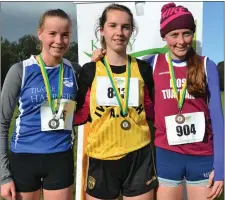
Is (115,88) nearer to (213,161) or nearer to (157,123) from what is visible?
(157,123)

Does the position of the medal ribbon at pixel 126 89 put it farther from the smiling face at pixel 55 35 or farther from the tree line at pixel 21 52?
the tree line at pixel 21 52

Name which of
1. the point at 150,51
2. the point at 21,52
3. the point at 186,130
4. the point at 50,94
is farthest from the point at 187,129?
the point at 21,52

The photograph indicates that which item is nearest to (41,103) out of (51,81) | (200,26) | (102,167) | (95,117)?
(51,81)

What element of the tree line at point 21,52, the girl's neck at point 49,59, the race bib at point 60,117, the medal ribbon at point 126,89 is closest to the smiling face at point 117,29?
the medal ribbon at point 126,89

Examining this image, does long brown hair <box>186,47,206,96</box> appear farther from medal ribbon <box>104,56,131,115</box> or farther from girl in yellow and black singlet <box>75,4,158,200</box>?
medal ribbon <box>104,56,131,115</box>

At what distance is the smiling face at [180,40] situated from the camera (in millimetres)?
2375

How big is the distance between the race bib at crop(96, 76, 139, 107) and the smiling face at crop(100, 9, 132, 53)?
22 cm

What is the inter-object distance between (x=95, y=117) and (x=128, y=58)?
48 cm

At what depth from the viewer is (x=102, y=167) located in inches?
92.7

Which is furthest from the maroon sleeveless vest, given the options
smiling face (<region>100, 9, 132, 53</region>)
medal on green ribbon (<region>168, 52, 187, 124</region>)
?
smiling face (<region>100, 9, 132, 53</region>)

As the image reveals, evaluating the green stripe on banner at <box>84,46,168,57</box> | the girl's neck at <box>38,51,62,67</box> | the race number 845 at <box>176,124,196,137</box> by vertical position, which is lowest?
the race number 845 at <box>176,124,196,137</box>

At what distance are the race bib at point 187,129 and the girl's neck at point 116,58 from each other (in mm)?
519

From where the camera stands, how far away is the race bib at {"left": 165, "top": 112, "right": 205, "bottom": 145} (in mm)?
2424

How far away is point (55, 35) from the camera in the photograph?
232 cm
